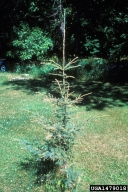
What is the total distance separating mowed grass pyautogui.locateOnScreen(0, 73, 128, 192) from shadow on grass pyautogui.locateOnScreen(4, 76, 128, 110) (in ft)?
0.19

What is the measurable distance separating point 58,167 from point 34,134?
3.31 meters

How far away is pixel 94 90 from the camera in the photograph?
648 inches

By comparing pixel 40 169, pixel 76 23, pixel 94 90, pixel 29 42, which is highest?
pixel 76 23

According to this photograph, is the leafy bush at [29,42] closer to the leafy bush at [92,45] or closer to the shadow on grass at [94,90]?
the shadow on grass at [94,90]

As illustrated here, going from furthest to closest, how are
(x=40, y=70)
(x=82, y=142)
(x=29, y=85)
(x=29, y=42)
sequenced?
(x=40, y=70) → (x=29, y=42) → (x=29, y=85) → (x=82, y=142)

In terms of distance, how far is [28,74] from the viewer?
2070 centimetres

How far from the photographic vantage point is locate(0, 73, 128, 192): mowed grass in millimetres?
6970

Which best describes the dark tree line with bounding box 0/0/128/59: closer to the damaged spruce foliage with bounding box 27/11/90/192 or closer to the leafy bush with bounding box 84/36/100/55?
the leafy bush with bounding box 84/36/100/55

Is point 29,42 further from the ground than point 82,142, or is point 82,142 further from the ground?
point 29,42

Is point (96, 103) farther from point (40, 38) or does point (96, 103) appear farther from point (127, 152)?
point (40, 38)

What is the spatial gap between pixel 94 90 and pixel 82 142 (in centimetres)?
769

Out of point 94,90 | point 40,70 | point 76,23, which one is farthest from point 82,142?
point 76,23

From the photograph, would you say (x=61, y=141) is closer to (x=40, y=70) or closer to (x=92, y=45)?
(x=40, y=70)

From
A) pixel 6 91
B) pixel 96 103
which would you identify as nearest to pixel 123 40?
pixel 96 103
